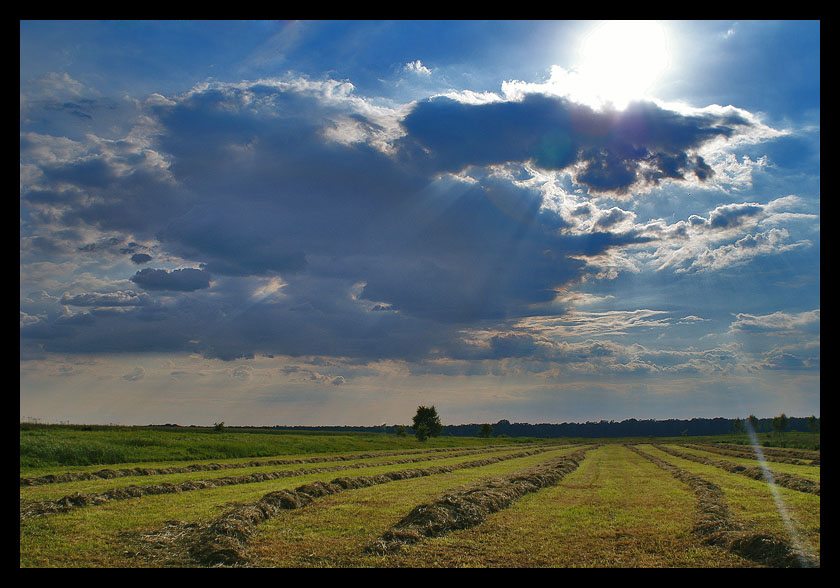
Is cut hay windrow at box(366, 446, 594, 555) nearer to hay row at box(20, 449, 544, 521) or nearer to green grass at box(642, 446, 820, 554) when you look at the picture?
green grass at box(642, 446, 820, 554)

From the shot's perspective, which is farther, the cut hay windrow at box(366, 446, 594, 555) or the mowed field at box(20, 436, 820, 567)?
the cut hay windrow at box(366, 446, 594, 555)

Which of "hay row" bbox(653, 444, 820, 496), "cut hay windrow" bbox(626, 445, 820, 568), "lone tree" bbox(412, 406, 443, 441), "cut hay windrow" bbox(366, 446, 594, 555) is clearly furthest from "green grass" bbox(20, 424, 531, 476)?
"lone tree" bbox(412, 406, 443, 441)

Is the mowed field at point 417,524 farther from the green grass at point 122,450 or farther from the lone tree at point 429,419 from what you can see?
the lone tree at point 429,419

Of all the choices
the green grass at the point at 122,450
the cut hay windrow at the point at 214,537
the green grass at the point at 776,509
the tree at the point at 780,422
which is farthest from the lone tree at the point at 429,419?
the cut hay windrow at the point at 214,537

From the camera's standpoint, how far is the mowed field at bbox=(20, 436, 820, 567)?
44.1ft

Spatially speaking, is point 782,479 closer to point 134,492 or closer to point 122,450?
point 134,492

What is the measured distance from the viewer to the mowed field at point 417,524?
13430mm

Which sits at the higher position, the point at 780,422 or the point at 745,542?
the point at 745,542

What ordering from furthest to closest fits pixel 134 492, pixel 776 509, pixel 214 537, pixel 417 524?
pixel 134 492 → pixel 776 509 → pixel 417 524 → pixel 214 537

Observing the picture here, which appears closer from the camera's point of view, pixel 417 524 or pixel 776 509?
pixel 417 524

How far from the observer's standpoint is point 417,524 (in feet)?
53.1

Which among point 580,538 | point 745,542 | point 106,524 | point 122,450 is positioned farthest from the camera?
point 122,450

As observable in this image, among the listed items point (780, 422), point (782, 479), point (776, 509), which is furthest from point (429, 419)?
point (776, 509)
